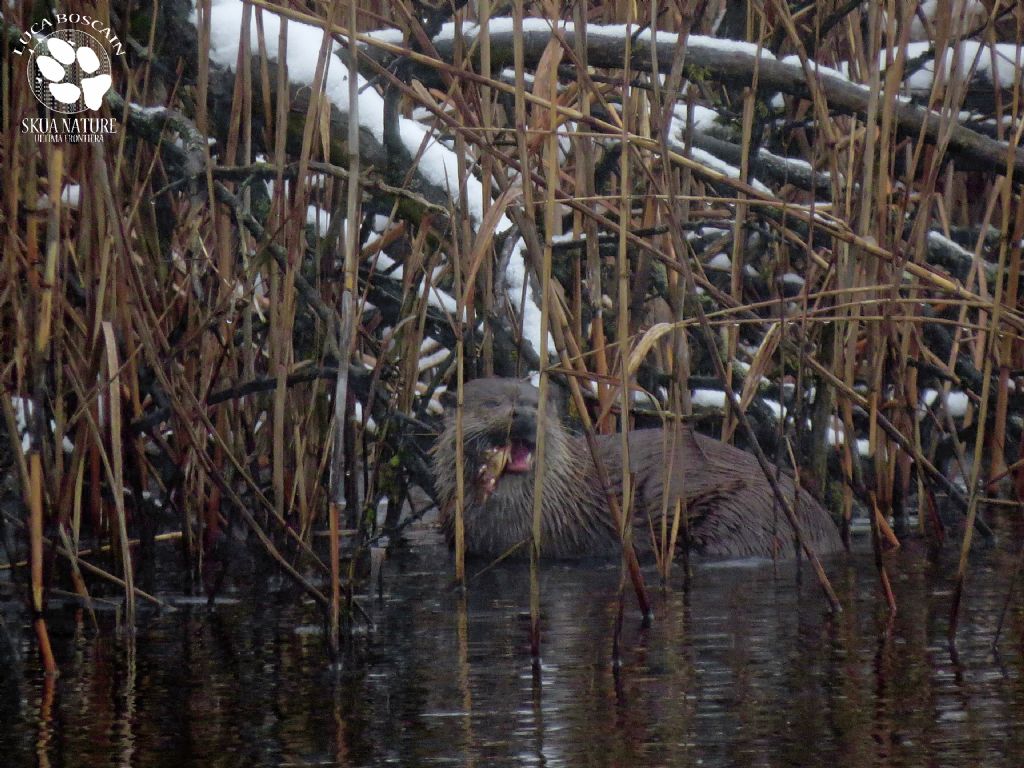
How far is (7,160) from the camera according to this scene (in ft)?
8.52

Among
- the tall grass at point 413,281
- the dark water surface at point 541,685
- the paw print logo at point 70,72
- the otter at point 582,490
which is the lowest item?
the dark water surface at point 541,685

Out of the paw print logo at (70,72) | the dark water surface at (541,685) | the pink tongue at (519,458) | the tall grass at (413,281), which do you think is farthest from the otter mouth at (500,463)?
the paw print logo at (70,72)

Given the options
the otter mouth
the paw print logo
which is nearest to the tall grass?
the paw print logo

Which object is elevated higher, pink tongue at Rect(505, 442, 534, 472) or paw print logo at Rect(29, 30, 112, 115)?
paw print logo at Rect(29, 30, 112, 115)

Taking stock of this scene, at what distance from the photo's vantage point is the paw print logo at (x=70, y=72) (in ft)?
10.5

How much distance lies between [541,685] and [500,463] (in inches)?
69.7

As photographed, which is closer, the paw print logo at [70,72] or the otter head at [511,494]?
the paw print logo at [70,72]

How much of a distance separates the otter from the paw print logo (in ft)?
3.86

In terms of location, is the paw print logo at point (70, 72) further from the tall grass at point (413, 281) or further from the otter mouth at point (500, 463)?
the otter mouth at point (500, 463)

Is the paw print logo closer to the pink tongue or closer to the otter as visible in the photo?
the otter

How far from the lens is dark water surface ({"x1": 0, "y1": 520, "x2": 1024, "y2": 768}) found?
2.16 m

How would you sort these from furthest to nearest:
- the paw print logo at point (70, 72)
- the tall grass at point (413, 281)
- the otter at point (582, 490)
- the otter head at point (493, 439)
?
the otter at point (582, 490) < the otter head at point (493, 439) < the paw print logo at point (70, 72) < the tall grass at point (413, 281)

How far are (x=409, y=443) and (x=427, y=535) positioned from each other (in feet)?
1.07

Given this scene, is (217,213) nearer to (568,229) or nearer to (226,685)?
(226,685)
